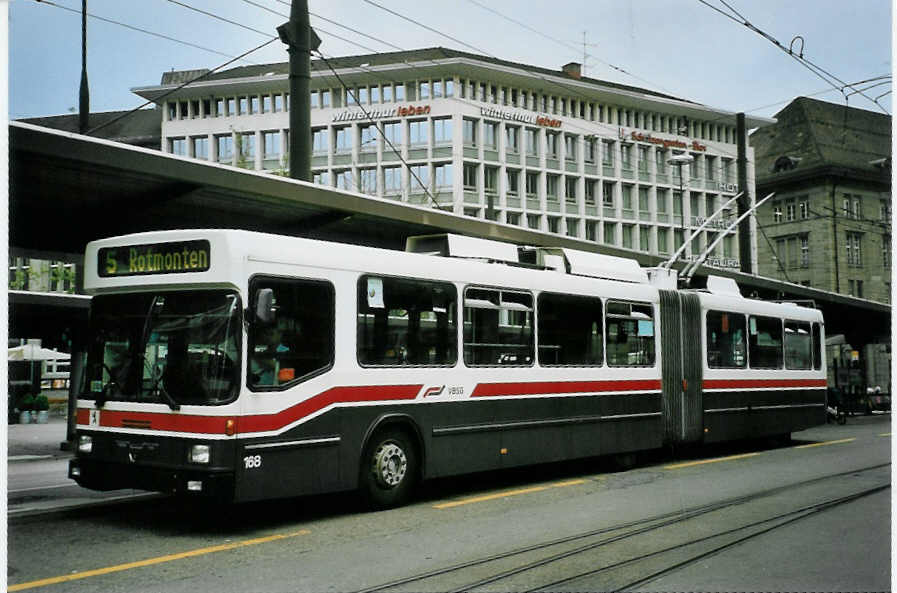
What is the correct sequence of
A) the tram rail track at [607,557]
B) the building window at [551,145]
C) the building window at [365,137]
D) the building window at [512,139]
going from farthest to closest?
the building window at [551,145]
the building window at [512,139]
the building window at [365,137]
the tram rail track at [607,557]

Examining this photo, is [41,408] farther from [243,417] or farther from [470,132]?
[470,132]

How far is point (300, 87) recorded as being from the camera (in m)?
15.7

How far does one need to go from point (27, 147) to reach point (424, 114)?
59.6m

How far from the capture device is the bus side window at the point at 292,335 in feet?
29.5

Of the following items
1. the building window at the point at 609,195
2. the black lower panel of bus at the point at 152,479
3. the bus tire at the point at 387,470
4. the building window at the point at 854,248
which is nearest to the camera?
the black lower panel of bus at the point at 152,479

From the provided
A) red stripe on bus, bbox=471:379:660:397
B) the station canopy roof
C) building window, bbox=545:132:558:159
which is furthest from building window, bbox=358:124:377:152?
red stripe on bus, bbox=471:379:660:397

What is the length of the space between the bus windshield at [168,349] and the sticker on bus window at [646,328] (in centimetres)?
724

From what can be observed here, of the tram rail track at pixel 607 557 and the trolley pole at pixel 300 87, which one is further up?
the trolley pole at pixel 300 87

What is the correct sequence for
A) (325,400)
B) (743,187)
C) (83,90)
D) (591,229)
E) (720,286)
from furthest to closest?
(591,229) < (743,187) < (720,286) < (83,90) < (325,400)

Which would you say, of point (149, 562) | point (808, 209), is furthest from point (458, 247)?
point (808, 209)

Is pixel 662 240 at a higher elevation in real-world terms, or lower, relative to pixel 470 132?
Answer: lower

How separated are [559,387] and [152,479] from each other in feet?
18.3

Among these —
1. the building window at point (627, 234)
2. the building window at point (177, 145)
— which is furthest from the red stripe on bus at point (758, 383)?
the building window at point (627, 234)

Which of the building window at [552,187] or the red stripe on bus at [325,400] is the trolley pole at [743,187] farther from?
the building window at [552,187]
